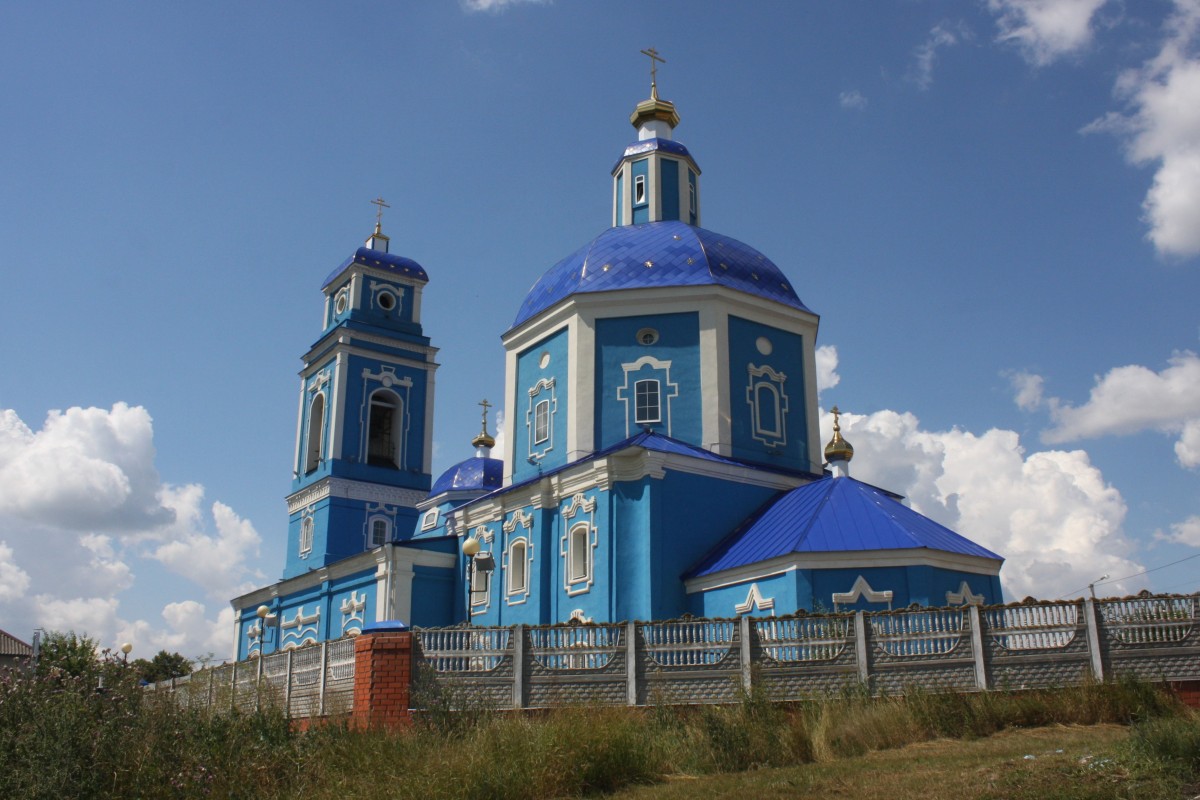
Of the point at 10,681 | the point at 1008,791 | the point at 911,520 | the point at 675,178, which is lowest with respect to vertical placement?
the point at 1008,791

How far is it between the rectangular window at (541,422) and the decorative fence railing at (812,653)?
440 inches

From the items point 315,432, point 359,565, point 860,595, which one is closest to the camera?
point 860,595

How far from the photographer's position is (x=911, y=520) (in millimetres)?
18375

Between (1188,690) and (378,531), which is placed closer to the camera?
(1188,690)

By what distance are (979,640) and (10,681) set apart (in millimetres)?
→ 9763

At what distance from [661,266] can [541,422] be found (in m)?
4.37

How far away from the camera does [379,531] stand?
3269cm

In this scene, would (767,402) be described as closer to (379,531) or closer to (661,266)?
(661,266)

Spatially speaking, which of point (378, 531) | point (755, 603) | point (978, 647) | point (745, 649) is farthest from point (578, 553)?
point (378, 531)

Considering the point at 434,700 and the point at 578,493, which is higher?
the point at 578,493

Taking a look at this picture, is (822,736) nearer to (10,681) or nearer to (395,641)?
(395,641)

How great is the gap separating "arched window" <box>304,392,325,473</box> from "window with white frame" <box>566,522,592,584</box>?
50.3 ft

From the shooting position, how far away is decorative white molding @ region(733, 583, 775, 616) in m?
17.5

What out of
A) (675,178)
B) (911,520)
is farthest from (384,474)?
(911,520)
